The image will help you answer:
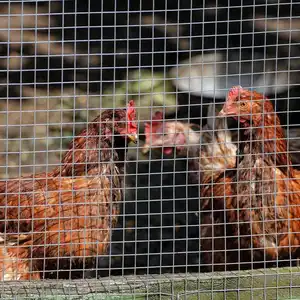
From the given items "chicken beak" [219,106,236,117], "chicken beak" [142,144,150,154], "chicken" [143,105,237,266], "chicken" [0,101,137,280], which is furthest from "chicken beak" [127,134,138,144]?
"chicken beak" [142,144,150,154]

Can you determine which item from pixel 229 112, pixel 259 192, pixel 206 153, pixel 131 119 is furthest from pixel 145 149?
pixel 259 192

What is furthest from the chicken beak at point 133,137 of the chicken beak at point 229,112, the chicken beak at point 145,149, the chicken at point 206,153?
the chicken beak at point 145,149

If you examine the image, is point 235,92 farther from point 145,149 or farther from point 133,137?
point 145,149

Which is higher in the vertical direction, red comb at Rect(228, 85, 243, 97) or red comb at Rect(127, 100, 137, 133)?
red comb at Rect(228, 85, 243, 97)

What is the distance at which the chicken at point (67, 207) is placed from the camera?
11.5 feet

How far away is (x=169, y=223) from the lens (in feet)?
17.1

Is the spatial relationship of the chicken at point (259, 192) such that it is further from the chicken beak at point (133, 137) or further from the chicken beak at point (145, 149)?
the chicken beak at point (145, 149)

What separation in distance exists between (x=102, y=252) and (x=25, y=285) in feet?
1.88

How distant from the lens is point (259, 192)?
3662mm

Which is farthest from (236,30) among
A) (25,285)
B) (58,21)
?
(25,285)

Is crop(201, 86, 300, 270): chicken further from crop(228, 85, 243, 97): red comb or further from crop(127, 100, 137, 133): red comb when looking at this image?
crop(127, 100, 137, 133): red comb

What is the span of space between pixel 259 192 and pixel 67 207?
0.97m

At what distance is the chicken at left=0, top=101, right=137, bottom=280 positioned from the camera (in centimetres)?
350

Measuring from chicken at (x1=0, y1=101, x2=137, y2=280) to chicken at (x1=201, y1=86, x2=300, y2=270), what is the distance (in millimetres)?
550
